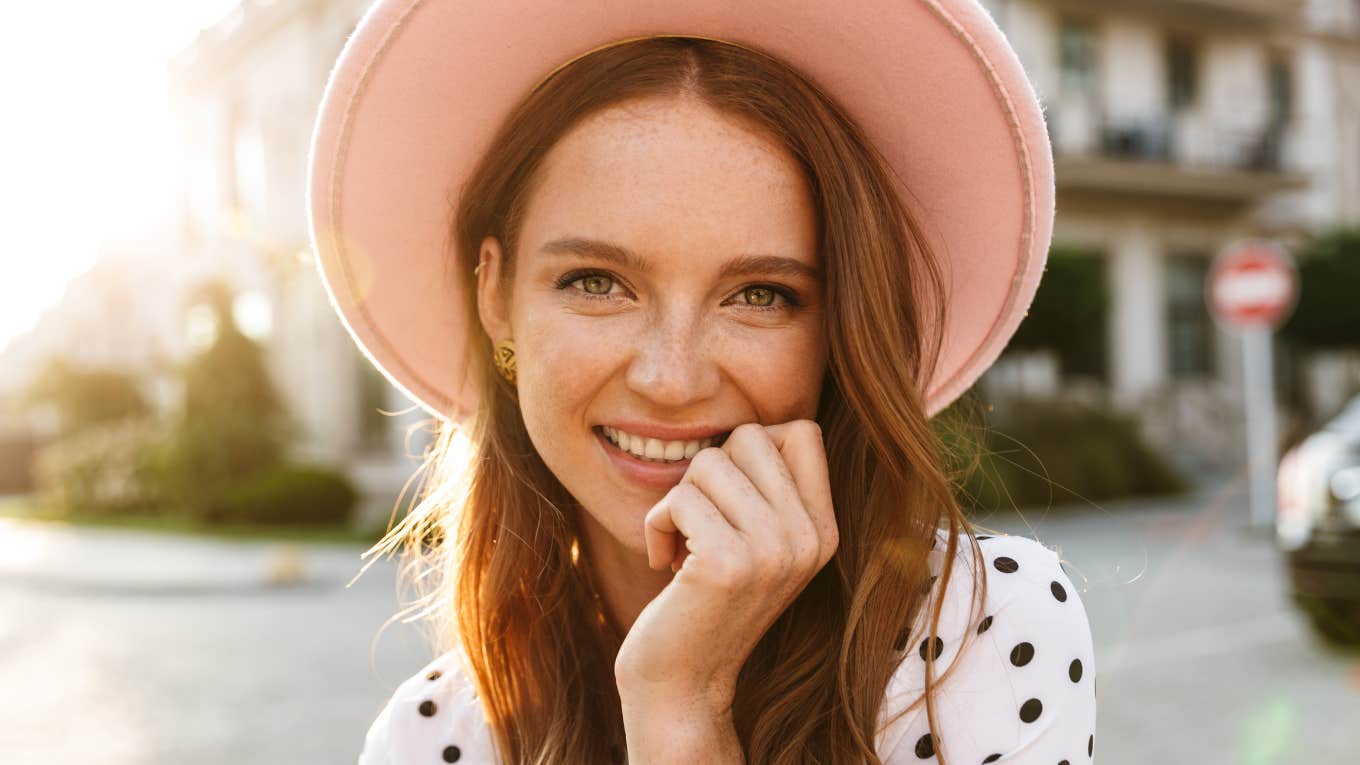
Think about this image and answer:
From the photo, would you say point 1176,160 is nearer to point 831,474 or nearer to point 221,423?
point 221,423

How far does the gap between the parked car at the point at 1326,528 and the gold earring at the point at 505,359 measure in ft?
20.8

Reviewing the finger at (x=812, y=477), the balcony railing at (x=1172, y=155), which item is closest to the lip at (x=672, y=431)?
the finger at (x=812, y=477)

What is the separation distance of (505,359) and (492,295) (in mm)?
98

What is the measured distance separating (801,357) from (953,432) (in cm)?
44

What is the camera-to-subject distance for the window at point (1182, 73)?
21.1m

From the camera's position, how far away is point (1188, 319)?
21.4 m

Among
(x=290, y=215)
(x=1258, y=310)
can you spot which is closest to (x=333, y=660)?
(x=1258, y=310)

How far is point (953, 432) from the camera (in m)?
Result: 1.84

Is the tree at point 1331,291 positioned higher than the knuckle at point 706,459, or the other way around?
the tree at point 1331,291

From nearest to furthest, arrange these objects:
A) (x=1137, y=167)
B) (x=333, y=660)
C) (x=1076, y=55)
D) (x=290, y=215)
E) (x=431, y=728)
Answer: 1. (x=431, y=728)
2. (x=333, y=660)
3. (x=1137, y=167)
4. (x=1076, y=55)
5. (x=290, y=215)

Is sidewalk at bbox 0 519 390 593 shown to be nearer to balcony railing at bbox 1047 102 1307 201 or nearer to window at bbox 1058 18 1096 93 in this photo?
balcony railing at bbox 1047 102 1307 201

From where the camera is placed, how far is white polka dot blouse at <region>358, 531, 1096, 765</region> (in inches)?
50.9

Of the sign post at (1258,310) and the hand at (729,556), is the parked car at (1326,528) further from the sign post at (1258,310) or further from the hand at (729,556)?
the hand at (729,556)

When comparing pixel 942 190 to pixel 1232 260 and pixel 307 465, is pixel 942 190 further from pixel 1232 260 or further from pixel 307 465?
pixel 307 465
